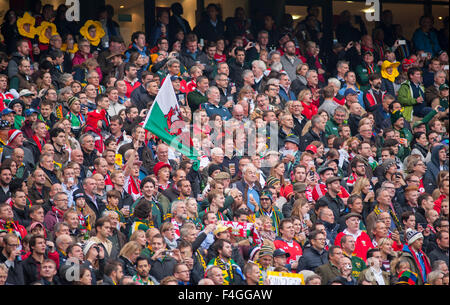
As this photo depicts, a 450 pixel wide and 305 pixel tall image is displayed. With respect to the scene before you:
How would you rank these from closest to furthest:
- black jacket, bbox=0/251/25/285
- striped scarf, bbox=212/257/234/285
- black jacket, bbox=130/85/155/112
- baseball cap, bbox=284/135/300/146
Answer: black jacket, bbox=0/251/25/285
striped scarf, bbox=212/257/234/285
baseball cap, bbox=284/135/300/146
black jacket, bbox=130/85/155/112

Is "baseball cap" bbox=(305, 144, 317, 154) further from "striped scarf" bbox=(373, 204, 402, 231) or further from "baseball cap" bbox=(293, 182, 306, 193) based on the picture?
"striped scarf" bbox=(373, 204, 402, 231)

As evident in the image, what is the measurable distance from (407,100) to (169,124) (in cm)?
481

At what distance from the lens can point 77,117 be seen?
1346cm

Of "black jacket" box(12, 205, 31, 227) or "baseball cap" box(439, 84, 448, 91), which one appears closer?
"black jacket" box(12, 205, 31, 227)

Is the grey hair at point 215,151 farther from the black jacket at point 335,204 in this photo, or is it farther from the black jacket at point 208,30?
the black jacket at point 208,30

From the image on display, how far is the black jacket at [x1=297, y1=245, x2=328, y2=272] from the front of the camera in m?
11.7

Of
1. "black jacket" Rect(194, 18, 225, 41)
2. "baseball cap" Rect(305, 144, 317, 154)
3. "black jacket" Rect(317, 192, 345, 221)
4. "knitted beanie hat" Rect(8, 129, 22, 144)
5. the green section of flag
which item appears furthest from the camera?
"black jacket" Rect(194, 18, 225, 41)

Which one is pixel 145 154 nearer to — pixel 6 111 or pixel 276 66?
pixel 6 111

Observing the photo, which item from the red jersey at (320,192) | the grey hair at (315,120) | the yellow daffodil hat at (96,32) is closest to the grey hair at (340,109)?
the grey hair at (315,120)

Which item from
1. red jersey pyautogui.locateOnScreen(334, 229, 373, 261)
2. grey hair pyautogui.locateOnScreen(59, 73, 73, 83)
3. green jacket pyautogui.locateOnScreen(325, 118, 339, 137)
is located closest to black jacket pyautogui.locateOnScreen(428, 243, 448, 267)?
red jersey pyautogui.locateOnScreen(334, 229, 373, 261)

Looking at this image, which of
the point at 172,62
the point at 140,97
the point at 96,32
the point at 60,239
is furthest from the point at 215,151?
the point at 96,32

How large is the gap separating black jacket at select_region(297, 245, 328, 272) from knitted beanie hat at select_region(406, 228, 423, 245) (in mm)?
1397

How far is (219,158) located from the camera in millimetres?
13211

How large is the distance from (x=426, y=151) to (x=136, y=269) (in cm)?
575
